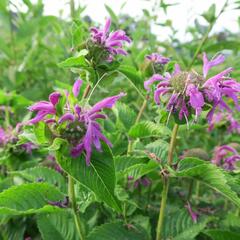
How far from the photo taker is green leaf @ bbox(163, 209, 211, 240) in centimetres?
119

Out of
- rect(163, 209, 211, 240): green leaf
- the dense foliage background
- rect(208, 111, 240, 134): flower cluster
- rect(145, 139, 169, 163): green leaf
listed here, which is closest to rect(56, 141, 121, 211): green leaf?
the dense foliage background

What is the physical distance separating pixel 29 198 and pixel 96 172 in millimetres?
216

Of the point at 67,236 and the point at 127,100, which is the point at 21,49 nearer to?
the point at 127,100

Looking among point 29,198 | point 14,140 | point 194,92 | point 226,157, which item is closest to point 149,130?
point 194,92

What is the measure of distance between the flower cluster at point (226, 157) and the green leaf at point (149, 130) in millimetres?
367

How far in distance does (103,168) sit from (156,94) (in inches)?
9.2

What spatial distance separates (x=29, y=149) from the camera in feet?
4.97

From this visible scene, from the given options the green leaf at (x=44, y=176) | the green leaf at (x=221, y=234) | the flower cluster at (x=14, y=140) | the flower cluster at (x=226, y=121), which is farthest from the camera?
the flower cluster at (x=226, y=121)

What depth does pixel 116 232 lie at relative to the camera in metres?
1.11

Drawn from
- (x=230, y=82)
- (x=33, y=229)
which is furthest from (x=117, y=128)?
(x=230, y=82)

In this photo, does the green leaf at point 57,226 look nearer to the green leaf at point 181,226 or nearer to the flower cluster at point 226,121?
the green leaf at point 181,226

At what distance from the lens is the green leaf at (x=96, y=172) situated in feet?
2.91

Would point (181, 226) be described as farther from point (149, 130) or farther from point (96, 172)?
point (96, 172)

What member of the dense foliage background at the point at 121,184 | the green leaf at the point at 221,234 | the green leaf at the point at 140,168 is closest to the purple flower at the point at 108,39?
the dense foliage background at the point at 121,184
